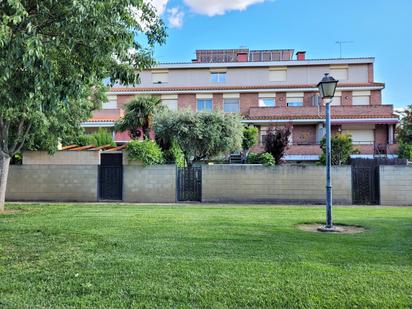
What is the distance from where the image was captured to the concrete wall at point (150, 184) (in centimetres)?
1638

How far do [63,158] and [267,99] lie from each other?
71.2 feet

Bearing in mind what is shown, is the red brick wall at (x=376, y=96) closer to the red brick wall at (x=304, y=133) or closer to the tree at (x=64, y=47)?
the red brick wall at (x=304, y=133)

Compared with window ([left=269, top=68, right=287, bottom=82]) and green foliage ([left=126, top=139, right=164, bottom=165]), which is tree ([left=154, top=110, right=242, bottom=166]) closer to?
green foliage ([left=126, top=139, right=164, bottom=165])

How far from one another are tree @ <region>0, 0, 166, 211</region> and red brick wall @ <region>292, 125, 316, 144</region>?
1011 inches

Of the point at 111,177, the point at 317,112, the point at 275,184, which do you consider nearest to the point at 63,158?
the point at 111,177

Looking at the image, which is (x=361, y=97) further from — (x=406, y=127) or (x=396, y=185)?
(x=396, y=185)

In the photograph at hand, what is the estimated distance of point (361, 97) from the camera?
33375 millimetres

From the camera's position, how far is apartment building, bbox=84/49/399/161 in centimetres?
3058

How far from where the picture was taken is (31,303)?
407cm

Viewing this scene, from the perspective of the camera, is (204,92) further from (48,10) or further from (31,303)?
(31,303)

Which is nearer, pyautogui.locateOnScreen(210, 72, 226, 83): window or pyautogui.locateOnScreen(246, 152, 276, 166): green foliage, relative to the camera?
pyautogui.locateOnScreen(246, 152, 276, 166): green foliage

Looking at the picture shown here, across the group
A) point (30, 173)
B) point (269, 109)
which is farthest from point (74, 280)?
point (269, 109)

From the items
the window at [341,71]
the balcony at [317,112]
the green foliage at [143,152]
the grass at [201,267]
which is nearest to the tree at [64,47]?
the grass at [201,267]

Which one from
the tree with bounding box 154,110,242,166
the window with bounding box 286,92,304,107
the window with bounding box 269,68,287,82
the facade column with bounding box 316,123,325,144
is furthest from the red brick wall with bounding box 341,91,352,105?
the tree with bounding box 154,110,242,166
